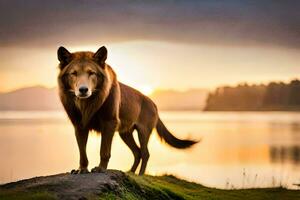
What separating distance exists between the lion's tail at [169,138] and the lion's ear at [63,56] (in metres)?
1.88

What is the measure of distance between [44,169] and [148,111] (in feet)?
15.5

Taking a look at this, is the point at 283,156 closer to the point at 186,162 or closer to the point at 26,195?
the point at 186,162

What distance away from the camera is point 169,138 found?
20.6 feet

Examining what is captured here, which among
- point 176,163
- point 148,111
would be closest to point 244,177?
point 148,111

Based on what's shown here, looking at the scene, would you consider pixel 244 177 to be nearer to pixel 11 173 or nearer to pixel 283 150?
pixel 11 173

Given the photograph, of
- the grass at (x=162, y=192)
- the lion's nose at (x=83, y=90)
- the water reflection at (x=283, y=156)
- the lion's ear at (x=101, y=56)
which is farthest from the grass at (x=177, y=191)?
the water reflection at (x=283, y=156)

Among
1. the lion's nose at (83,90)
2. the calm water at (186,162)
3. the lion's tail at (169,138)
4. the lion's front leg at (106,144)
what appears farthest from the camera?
the calm water at (186,162)

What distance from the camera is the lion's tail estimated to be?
6.25 metres

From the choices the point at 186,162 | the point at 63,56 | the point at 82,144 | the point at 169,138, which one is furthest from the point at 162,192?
the point at 186,162

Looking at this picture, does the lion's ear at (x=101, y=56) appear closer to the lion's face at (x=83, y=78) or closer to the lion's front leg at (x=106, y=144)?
the lion's face at (x=83, y=78)

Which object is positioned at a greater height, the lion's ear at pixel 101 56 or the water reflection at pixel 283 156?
the water reflection at pixel 283 156

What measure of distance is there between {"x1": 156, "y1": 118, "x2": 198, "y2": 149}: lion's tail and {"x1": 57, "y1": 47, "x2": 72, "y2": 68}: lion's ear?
1.88 meters

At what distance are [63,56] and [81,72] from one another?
0.81 feet

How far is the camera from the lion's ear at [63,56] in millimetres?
4531
